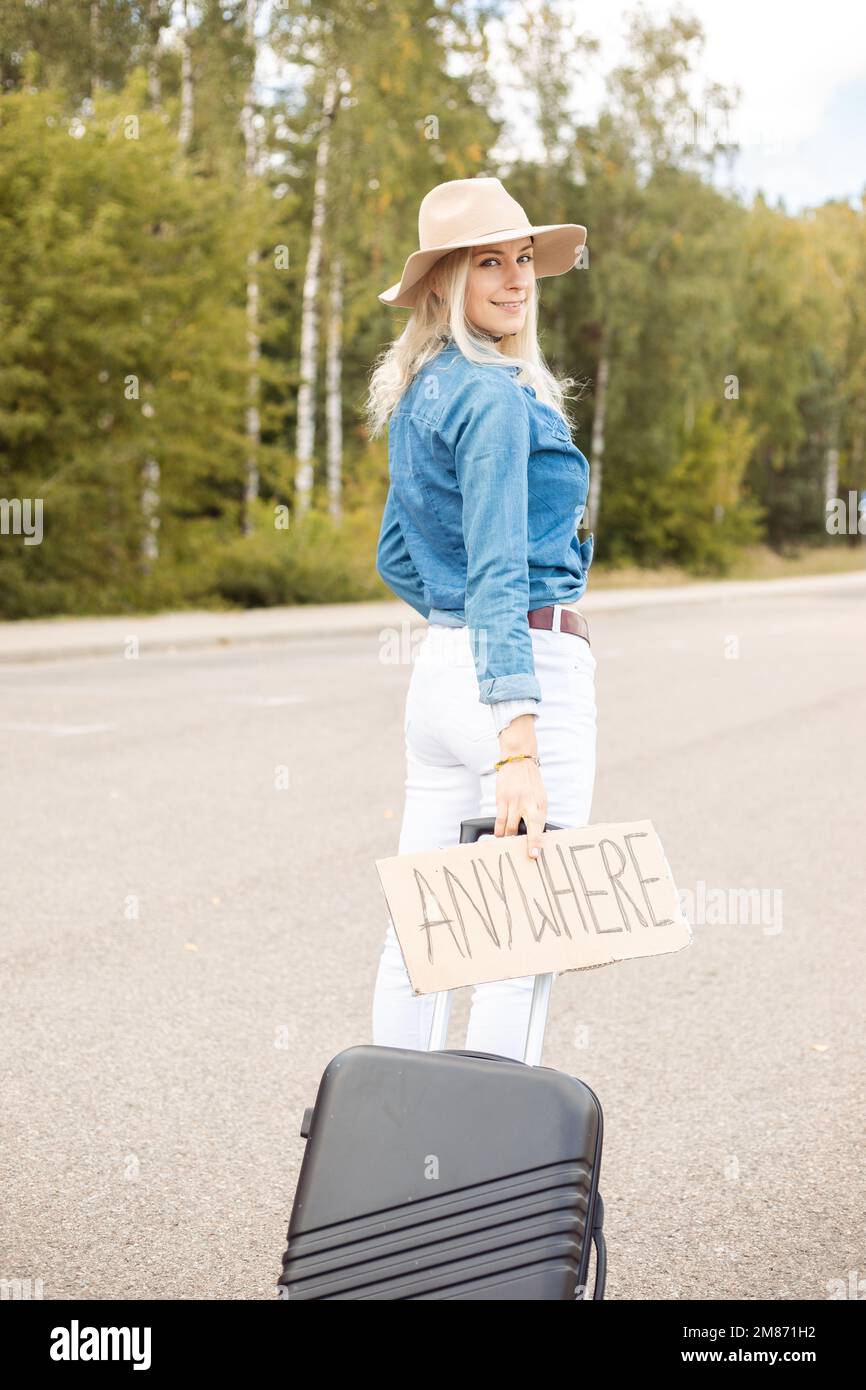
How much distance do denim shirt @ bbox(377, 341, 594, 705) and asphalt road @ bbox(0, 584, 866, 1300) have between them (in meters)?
1.30

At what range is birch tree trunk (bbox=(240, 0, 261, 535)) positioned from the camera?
69.9 feet

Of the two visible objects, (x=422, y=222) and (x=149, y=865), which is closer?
(x=422, y=222)

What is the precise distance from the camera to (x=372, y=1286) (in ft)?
7.39

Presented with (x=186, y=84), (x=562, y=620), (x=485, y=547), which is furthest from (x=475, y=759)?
(x=186, y=84)

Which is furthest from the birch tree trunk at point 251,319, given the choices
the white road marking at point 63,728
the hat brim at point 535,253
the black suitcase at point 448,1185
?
the black suitcase at point 448,1185

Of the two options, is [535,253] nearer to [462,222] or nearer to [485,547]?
[462,222]

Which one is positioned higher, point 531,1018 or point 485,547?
point 485,547

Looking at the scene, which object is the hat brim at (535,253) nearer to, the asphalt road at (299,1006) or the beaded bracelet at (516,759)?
the beaded bracelet at (516,759)

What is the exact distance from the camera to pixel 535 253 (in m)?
2.91

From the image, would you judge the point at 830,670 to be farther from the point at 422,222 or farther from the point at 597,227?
the point at 597,227

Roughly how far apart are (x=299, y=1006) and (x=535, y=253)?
2537mm

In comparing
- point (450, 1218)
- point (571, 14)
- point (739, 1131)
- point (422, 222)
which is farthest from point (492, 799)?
point (571, 14)

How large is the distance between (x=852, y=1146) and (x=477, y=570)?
74.7 inches

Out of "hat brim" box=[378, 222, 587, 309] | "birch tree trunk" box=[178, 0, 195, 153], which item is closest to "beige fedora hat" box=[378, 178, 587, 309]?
"hat brim" box=[378, 222, 587, 309]
